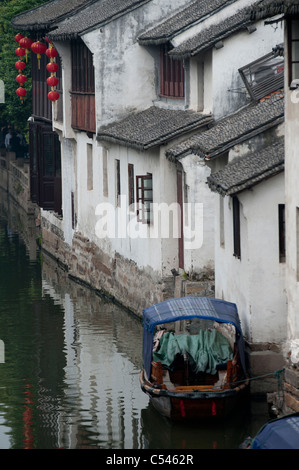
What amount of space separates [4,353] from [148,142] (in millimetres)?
6480

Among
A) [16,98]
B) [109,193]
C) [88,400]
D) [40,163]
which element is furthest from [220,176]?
[16,98]

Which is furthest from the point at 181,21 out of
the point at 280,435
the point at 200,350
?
the point at 280,435

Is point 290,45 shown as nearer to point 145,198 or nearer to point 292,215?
point 292,215

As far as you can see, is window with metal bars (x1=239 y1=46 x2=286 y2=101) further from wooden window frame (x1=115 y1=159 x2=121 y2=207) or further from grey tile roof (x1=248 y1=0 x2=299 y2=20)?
grey tile roof (x1=248 y1=0 x2=299 y2=20)

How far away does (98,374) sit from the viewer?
2836cm

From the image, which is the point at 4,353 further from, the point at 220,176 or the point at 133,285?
the point at 220,176

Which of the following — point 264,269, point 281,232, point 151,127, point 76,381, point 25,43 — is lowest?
point 76,381

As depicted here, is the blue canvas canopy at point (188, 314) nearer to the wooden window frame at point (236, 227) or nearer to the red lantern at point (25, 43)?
the wooden window frame at point (236, 227)

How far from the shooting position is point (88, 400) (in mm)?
26078

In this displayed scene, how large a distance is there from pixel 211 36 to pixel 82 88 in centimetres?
940

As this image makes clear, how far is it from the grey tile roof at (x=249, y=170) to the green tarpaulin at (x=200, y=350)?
2.94 meters

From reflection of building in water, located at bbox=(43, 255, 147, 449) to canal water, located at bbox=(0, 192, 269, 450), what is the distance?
20mm

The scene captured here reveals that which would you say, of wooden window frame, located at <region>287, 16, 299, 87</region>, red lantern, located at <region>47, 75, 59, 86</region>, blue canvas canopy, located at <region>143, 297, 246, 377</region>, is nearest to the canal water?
blue canvas canopy, located at <region>143, 297, 246, 377</region>

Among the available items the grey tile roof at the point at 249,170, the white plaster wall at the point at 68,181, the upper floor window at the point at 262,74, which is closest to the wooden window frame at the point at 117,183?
the white plaster wall at the point at 68,181
